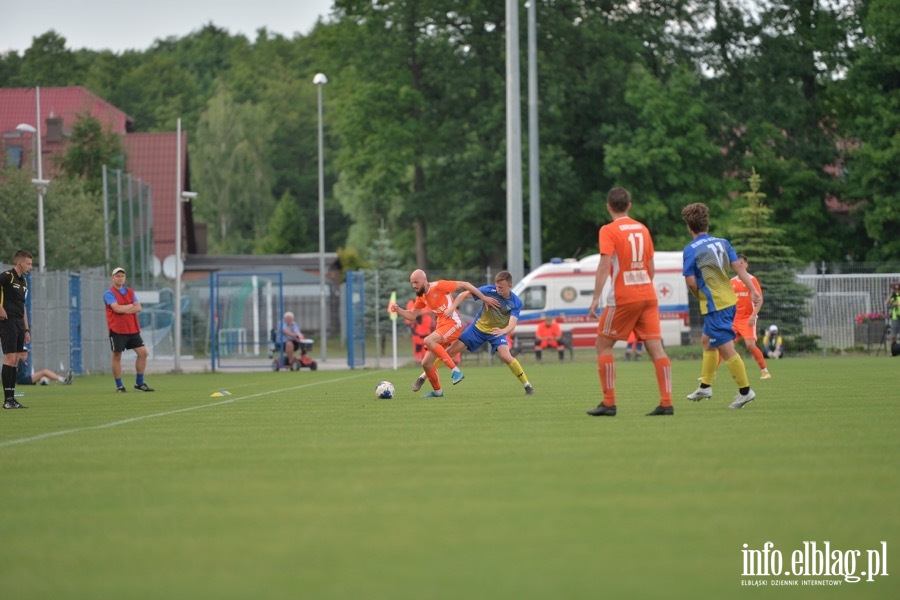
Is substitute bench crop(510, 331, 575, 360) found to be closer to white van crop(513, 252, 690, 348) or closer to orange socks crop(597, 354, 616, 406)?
white van crop(513, 252, 690, 348)

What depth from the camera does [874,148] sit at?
54938mm

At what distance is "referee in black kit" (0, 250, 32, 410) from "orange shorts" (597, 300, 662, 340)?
885cm

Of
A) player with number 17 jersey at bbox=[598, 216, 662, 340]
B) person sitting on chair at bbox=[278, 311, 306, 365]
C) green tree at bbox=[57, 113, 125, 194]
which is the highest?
green tree at bbox=[57, 113, 125, 194]

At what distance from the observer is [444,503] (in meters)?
7.25

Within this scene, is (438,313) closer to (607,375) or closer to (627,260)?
(607,375)

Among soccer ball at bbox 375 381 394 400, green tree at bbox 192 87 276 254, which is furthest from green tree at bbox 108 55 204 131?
soccer ball at bbox 375 381 394 400

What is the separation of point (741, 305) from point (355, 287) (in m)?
17.9

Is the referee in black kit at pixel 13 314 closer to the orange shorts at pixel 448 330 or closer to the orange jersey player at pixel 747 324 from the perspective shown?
the orange shorts at pixel 448 330

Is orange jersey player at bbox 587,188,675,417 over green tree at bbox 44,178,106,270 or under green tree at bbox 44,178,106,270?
under

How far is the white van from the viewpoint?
41.3m

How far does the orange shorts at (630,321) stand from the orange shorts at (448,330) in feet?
18.2

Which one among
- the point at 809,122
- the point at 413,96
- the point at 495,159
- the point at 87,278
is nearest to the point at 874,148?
the point at 809,122

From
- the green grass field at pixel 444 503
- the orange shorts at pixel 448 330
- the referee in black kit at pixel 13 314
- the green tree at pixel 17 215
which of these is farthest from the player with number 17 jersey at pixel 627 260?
the green tree at pixel 17 215

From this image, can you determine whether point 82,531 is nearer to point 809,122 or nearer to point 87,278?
point 87,278
